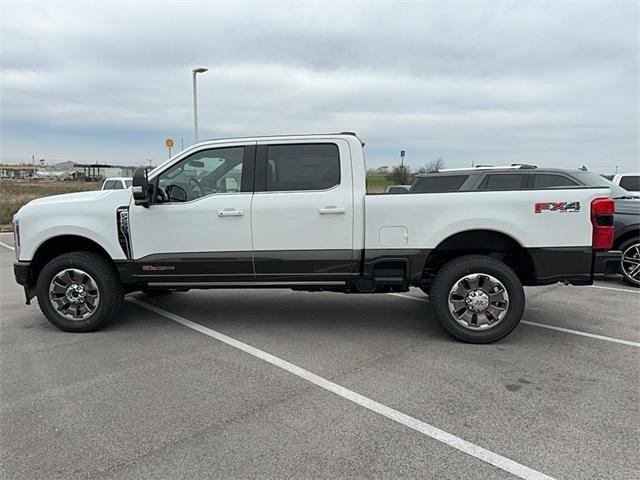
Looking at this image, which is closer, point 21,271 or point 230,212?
point 230,212

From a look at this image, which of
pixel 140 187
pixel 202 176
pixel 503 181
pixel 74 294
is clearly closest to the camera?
pixel 140 187

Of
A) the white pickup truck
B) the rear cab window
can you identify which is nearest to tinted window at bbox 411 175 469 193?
the rear cab window

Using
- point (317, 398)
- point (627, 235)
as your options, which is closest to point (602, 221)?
point (317, 398)

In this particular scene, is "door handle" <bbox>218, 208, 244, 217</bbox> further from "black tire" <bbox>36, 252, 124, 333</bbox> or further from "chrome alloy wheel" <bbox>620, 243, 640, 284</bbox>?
"chrome alloy wheel" <bbox>620, 243, 640, 284</bbox>

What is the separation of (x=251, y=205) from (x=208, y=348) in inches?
58.5

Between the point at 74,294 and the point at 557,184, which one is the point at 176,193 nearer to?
the point at 74,294

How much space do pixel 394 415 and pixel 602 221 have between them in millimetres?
2836

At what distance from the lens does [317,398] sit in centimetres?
353

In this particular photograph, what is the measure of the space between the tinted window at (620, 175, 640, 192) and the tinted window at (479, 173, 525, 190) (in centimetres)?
405

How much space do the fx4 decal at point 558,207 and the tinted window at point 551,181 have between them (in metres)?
4.11

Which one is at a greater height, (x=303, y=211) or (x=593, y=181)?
(x=593, y=181)

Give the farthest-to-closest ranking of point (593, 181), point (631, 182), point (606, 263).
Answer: point (631, 182), point (593, 181), point (606, 263)

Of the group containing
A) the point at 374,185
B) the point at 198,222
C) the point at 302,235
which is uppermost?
the point at 374,185

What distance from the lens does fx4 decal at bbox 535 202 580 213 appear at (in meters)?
4.48
